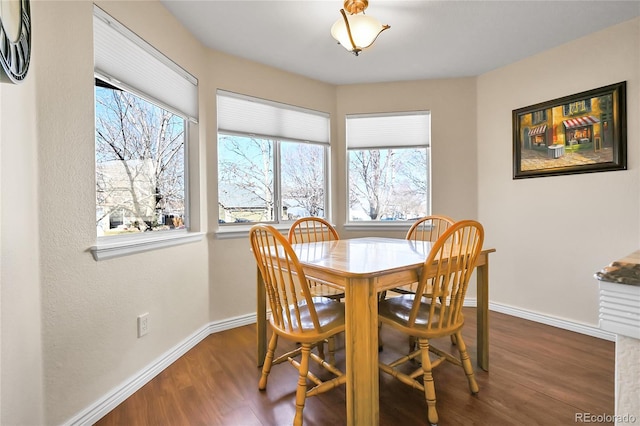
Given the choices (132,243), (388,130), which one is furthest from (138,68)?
(388,130)

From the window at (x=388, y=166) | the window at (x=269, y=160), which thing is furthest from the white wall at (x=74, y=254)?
the window at (x=388, y=166)

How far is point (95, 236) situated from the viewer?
1.52 meters

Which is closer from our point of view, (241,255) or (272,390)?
(272,390)

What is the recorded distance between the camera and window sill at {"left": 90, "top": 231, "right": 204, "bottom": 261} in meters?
1.52

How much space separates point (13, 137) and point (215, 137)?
1529 mm

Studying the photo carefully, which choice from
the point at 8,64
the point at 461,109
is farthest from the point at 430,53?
the point at 8,64

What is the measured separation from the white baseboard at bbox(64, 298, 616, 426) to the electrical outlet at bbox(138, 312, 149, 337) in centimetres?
22

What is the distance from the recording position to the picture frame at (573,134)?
2.27 m

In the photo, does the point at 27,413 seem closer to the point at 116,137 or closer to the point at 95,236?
the point at 95,236

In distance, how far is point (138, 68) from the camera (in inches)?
72.4

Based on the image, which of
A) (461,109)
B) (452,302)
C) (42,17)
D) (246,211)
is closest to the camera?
A: (42,17)

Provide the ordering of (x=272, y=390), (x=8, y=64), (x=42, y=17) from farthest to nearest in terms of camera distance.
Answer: (x=272, y=390) < (x=42, y=17) < (x=8, y=64)

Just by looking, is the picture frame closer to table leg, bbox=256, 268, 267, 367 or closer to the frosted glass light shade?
the frosted glass light shade

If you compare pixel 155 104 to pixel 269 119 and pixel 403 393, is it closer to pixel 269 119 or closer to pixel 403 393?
pixel 269 119
